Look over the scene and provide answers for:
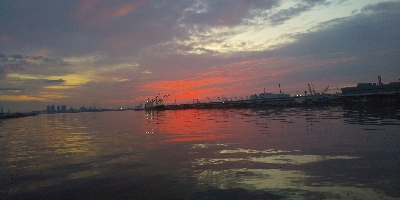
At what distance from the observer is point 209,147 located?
2044 centimetres

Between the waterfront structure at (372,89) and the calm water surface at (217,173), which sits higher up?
the waterfront structure at (372,89)

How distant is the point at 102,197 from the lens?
971cm

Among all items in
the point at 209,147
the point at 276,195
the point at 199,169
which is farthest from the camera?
the point at 209,147

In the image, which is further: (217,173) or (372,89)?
(372,89)

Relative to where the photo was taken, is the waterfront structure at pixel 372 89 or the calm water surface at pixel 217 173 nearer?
the calm water surface at pixel 217 173

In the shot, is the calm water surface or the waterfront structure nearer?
the calm water surface

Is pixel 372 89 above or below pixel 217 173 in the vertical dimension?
above

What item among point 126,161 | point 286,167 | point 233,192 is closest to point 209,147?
point 126,161

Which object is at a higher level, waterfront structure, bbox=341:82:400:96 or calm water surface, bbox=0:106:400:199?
waterfront structure, bbox=341:82:400:96

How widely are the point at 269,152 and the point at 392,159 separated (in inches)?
252

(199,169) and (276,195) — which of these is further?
(199,169)

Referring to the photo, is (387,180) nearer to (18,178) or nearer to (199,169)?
(199,169)

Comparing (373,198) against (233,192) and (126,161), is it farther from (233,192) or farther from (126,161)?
(126,161)

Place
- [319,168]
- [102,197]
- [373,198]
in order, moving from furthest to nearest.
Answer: [319,168]
[102,197]
[373,198]
